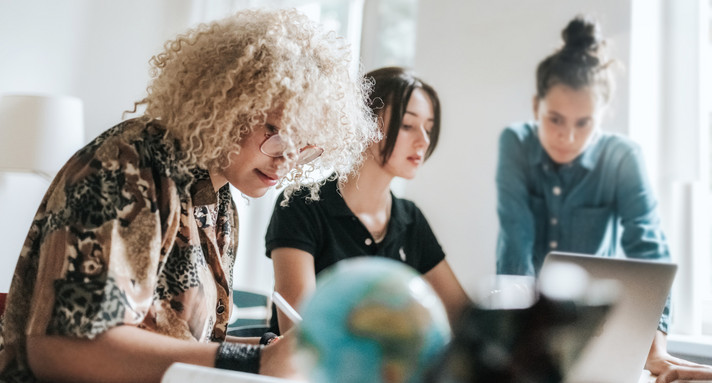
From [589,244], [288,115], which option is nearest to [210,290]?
[288,115]

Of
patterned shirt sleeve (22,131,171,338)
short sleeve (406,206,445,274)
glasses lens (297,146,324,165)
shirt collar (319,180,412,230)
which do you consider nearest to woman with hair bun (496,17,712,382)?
short sleeve (406,206,445,274)

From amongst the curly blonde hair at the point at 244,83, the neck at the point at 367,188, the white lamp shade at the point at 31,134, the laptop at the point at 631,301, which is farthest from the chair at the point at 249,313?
the white lamp shade at the point at 31,134

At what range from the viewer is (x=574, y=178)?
8.45 ft

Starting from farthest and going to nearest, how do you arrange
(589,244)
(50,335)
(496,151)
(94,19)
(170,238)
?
(94,19) → (496,151) → (589,244) → (170,238) → (50,335)

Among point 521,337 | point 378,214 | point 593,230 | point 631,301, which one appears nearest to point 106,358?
point 521,337

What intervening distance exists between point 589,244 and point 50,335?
2090 mm

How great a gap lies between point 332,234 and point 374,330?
112 cm

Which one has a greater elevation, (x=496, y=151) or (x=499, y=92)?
(x=499, y=92)

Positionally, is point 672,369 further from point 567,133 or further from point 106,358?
point 567,133

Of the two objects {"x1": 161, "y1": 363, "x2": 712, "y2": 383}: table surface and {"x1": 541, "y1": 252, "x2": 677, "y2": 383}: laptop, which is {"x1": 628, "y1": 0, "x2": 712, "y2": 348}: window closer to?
{"x1": 541, "y1": 252, "x2": 677, "y2": 383}: laptop

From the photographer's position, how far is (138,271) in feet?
2.78

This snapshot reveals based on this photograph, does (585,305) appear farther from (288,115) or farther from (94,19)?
(94,19)

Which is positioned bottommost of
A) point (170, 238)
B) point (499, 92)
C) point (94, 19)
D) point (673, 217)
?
point (170, 238)

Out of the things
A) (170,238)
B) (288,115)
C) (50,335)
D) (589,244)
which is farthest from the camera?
(589,244)
